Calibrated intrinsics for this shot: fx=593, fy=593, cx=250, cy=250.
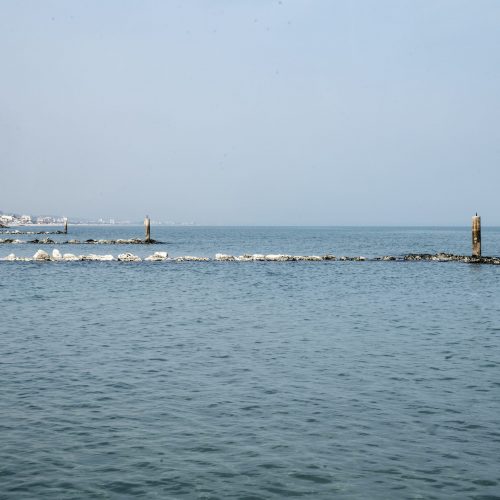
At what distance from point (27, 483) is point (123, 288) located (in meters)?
26.8

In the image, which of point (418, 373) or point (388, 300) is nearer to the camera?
point (418, 373)

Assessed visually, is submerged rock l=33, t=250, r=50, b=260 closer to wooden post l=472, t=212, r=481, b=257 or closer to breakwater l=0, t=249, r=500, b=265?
breakwater l=0, t=249, r=500, b=265

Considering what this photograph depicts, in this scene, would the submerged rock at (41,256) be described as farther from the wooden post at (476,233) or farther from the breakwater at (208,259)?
the wooden post at (476,233)

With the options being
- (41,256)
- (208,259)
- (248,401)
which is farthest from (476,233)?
(248,401)

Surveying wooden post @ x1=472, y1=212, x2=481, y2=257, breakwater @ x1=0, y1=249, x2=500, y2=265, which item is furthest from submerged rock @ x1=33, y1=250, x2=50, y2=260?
wooden post @ x1=472, y1=212, x2=481, y2=257

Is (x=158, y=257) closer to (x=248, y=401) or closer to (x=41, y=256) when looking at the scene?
(x=41, y=256)

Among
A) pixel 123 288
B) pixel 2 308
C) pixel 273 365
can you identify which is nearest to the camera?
pixel 273 365

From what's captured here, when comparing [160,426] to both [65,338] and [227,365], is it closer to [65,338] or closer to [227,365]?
[227,365]

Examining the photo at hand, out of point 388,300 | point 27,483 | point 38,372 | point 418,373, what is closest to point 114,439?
point 27,483

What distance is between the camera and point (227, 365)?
1513 centimetres

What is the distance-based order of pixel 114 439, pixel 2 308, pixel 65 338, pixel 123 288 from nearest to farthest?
pixel 114 439 → pixel 65 338 → pixel 2 308 → pixel 123 288

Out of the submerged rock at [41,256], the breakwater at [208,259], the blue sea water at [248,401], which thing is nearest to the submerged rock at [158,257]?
the breakwater at [208,259]

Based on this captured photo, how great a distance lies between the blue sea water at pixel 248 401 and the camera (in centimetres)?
838

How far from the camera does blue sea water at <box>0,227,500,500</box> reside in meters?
8.38
